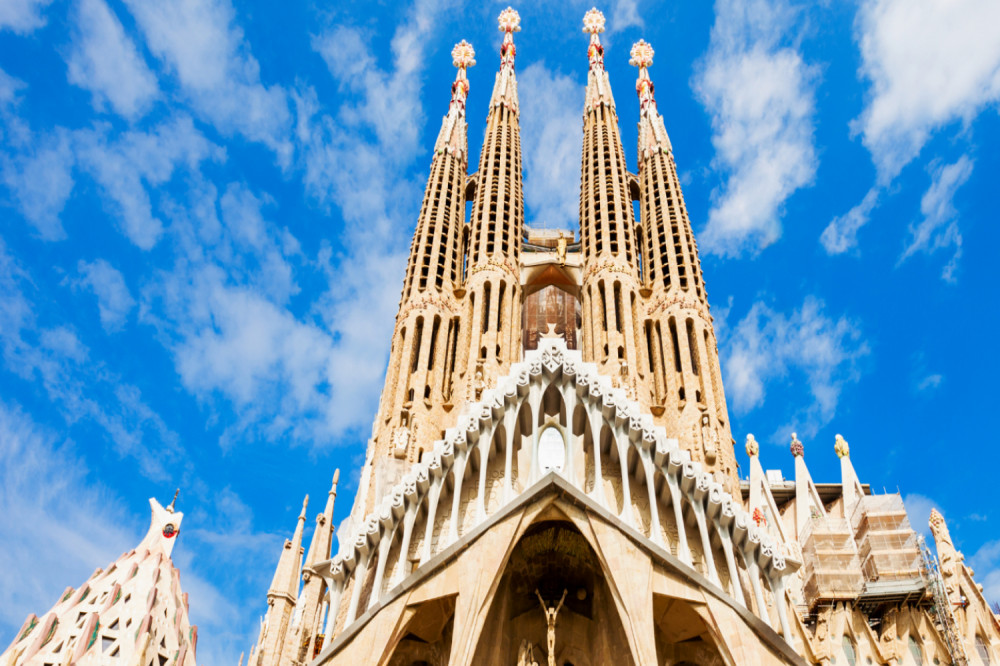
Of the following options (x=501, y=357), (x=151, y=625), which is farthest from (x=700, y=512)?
(x=151, y=625)

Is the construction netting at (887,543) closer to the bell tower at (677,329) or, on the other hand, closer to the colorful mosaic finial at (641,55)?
the bell tower at (677,329)

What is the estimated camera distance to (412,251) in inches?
1307

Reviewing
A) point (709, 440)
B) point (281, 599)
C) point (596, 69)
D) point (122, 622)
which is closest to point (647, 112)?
point (596, 69)

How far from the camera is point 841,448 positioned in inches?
1458

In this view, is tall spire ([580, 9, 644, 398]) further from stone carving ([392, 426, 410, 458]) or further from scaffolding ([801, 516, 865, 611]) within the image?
scaffolding ([801, 516, 865, 611])

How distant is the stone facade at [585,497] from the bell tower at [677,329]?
8 cm

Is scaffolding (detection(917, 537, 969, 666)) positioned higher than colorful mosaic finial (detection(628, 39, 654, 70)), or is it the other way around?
colorful mosaic finial (detection(628, 39, 654, 70))

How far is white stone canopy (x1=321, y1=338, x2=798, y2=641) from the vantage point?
1930cm

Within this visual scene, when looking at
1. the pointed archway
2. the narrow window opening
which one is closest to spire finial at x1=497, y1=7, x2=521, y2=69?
the narrow window opening

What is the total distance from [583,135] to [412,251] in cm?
1106

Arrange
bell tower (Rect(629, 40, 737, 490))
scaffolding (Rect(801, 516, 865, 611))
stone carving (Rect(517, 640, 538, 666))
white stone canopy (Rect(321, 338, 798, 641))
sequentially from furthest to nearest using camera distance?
scaffolding (Rect(801, 516, 865, 611))
bell tower (Rect(629, 40, 737, 490))
white stone canopy (Rect(321, 338, 798, 641))
stone carving (Rect(517, 640, 538, 666))

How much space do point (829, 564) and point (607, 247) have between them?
13.9 meters

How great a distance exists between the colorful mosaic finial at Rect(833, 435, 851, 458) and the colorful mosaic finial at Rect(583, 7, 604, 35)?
24364 millimetres

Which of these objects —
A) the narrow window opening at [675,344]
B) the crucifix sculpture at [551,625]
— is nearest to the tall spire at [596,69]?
the narrow window opening at [675,344]
